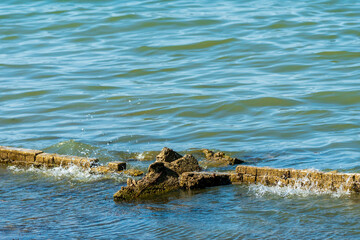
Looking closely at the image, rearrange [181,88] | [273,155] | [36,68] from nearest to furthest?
[273,155], [181,88], [36,68]

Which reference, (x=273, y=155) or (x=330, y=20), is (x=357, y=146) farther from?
(x=330, y=20)

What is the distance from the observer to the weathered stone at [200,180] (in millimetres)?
7531

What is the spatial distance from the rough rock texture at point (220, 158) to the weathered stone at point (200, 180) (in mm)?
1142

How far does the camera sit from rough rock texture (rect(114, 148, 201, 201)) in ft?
24.0

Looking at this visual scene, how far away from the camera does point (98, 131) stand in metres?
11.3

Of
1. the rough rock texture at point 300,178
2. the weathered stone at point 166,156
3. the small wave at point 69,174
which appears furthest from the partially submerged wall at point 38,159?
the rough rock texture at point 300,178

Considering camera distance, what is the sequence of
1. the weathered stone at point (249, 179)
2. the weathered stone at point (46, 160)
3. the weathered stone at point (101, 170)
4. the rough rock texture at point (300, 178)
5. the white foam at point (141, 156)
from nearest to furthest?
the rough rock texture at point (300, 178) < the weathered stone at point (249, 179) < the weathered stone at point (101, 170) < the weathered stone at point (46, 160) < the white foam at point (141, 156)

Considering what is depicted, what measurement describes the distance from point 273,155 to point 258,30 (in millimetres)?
12214

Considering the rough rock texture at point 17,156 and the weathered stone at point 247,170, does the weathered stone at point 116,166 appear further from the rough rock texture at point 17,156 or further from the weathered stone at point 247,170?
the weathered stone at point 247,170

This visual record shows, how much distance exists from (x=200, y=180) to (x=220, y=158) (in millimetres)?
1507

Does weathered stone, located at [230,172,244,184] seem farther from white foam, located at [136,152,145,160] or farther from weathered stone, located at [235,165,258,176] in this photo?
white foam, located at [136,152,145,160]

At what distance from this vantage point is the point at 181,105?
1294 centimetres

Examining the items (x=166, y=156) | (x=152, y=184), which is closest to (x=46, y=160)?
(x=166, y=156)

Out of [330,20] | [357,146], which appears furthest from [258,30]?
[357,146]
